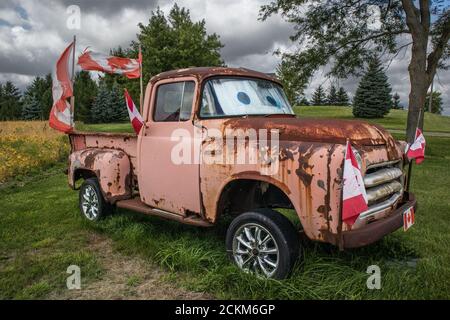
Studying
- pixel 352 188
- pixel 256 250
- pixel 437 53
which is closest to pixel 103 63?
pixel 256 250

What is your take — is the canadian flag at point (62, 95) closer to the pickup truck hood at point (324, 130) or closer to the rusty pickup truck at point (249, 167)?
the rusty pickup truck at point (249, 167)

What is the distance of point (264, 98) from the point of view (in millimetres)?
4363

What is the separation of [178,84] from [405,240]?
3.33 meters

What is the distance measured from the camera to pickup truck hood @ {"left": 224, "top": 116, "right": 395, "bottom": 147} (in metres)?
3.18

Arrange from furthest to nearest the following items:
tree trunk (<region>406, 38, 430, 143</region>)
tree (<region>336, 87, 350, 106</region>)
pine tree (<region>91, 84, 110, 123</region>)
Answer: tree (<region>336, 87, 350, 106</region>)
pine tree (<region>91, 84, 110, 123</region>)
tree trunk (<region>406, 38, 430, 143</region>)

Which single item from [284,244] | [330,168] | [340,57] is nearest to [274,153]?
[330,168]

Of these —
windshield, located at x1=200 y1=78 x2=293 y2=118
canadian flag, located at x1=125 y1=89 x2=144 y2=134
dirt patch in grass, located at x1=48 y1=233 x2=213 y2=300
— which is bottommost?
dirt patch in grass, located at x1=48 y1=233 x2=213 y2=300

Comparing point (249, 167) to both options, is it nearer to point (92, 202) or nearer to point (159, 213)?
point (159, 213)

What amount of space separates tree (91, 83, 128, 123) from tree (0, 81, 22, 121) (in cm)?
2575

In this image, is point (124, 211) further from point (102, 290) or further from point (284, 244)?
point (284, 244)

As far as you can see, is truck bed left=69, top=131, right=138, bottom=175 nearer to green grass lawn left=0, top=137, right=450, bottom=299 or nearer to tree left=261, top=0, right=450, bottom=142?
green grass lawn left=0, top=137, right=450, bottom=299

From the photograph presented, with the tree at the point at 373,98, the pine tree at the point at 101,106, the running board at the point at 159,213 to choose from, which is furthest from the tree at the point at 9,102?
the running board at the point at 159,213

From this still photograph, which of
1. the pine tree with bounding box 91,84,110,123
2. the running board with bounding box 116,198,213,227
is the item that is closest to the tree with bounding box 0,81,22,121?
the pine tree with bounding box 91,84,110,123

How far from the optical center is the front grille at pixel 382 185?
324 centimetres
